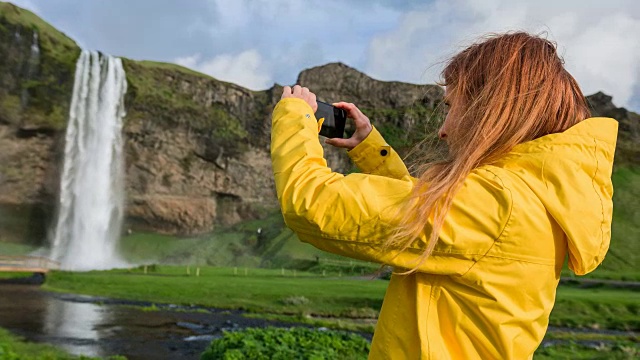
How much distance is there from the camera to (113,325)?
21578 mm

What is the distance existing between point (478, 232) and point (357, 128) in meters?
1.48

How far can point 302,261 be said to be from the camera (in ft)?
207

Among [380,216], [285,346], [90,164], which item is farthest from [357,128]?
[90,164]

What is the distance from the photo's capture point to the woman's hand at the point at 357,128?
335 cm

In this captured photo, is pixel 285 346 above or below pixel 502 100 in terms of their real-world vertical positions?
below

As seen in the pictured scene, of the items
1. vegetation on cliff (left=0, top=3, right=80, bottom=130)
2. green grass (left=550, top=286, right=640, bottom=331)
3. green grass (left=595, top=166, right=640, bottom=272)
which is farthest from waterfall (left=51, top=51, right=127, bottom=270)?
green grass (left=595, top=166, right=640, bottom=272)

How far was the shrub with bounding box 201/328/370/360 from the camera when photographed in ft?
35.8

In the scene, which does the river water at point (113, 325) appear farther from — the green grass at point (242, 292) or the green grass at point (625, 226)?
the green grass at point (625, 226)

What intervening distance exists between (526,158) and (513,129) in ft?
0.62

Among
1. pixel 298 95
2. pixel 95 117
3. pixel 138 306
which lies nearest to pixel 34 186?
pixel 95 117

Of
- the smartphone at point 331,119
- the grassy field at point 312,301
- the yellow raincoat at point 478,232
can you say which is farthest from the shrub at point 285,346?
the grassy field at point 312,301

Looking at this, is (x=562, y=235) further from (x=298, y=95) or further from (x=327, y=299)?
(x=327, y=299)

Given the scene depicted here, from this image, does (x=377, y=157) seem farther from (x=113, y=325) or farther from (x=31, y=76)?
(x=31, y=76)

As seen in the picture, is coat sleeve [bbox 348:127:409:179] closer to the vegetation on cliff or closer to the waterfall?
the waterfall
